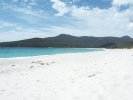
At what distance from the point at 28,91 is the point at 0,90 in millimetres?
1127

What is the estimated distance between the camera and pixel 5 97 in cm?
595

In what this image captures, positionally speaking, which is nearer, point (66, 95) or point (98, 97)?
point (98, 97)

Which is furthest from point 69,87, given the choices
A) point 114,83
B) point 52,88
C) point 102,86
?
point 114,83

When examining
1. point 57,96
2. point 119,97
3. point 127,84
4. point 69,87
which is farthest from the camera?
point 69,87

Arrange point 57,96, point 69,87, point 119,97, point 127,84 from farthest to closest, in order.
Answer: point 69,87 < point 127,84 < point 57,96 < point 119,97

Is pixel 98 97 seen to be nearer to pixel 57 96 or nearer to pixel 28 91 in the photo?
pixel 57 96

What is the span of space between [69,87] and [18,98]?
1.87 metres

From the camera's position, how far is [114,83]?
649 centimetres

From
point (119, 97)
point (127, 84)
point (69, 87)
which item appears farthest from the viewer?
point (69, 87)

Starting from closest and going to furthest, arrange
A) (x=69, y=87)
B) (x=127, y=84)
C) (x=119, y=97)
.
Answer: (x=119, y=97), (x=127, y=84), (x=69, y=87)

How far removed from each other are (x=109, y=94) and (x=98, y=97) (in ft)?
1.26

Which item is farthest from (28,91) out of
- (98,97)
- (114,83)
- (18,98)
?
(114,83)

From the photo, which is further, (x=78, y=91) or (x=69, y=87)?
(x=69, y=87)

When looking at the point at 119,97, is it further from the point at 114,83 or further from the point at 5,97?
the point at 5,97
